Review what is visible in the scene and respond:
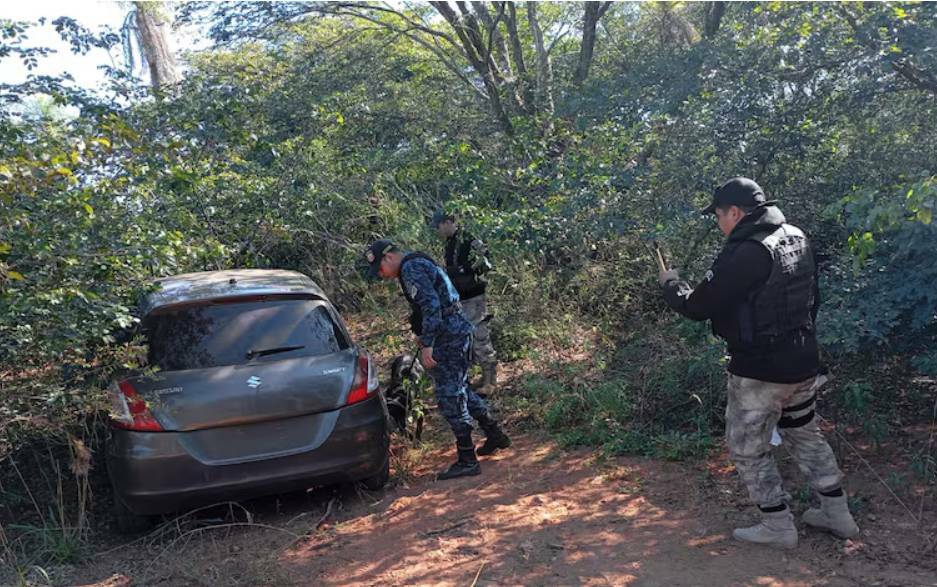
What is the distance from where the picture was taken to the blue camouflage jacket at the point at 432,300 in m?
5.09

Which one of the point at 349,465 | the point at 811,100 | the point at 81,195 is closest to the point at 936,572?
the point at 349,465

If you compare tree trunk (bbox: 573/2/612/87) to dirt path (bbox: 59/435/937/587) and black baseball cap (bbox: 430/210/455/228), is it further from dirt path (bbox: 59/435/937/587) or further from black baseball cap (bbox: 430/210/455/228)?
dirt path (bbox: 59/435/937/587)

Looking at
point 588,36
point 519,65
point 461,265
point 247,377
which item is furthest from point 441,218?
point 588,36

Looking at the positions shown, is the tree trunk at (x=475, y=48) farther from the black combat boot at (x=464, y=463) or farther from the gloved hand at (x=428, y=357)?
the black combat boot at (x=464, y=463)

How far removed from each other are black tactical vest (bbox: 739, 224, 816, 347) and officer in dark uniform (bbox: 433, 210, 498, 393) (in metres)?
3.30

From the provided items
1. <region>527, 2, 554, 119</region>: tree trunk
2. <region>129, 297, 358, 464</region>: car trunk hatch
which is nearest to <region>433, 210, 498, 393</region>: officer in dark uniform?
<region>129, 297, 358, 464</region>: car trunk hatch

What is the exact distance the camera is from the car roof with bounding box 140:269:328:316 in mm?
4875

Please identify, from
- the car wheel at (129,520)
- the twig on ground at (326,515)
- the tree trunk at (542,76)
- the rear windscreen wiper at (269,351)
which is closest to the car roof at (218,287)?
the rear windscreen wiper at (269,351)

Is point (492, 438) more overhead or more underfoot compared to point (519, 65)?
more underfoot

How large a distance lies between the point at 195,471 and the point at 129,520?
623 mm

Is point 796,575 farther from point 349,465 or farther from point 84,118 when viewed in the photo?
point 84,118

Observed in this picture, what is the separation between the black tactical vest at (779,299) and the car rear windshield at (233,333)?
254cm

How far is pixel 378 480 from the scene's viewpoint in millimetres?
5035

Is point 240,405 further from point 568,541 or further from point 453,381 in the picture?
point 568,541
